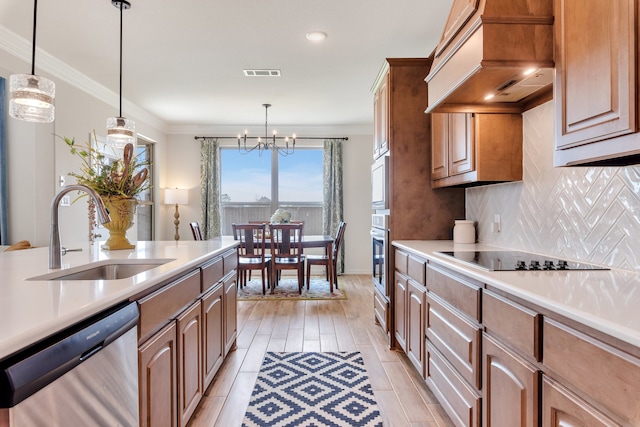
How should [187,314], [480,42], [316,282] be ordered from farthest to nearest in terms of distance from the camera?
1. [316,282]
2. [187,314]
3. [480,42]

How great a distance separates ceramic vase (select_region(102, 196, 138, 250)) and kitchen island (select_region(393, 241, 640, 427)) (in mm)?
1877

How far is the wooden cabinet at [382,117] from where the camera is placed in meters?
3.21

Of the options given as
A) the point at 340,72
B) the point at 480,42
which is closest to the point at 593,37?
the point at 480,42

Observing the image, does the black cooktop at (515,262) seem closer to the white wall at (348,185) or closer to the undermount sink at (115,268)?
the undermount sink at (115,268)

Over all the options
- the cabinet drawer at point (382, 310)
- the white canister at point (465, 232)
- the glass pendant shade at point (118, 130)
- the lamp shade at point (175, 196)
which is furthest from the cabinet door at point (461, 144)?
the lamp shade at point (175, 196)

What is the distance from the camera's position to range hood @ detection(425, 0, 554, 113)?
155cm

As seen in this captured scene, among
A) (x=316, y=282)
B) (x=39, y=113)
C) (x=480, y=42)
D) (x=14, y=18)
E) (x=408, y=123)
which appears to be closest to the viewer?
(x=480, y=42)

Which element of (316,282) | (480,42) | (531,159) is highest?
(480,42)

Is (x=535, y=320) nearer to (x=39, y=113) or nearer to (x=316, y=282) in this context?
(x=39, y=113)

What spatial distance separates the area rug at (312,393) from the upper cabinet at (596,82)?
5.50 ft

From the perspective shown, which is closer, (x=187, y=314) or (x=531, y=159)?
(x=187, y=314)

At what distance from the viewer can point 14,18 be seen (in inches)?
113

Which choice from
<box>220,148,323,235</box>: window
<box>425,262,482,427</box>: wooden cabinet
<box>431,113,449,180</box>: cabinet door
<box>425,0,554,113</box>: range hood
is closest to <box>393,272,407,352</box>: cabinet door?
<box>425,262,482,427</box>: wooden cabinet

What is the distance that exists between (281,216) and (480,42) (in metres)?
4.18
